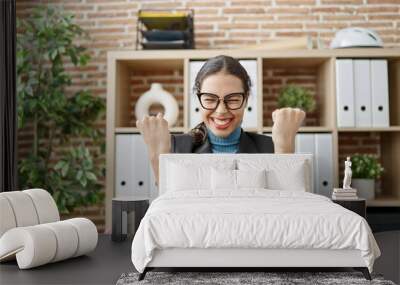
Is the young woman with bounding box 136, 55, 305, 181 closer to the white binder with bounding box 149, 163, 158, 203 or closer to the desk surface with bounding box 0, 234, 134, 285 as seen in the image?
the white binder with bounding box 149, 163, 158, 203

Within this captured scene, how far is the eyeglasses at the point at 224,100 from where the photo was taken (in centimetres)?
353

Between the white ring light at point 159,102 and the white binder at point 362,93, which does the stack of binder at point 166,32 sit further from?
the white binder at point 362,93

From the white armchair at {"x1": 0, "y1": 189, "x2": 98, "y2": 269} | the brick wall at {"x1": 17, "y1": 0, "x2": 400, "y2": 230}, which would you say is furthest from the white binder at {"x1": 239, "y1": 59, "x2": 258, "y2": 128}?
the white armchair at {"x1": 0, "y1": 189, "x2": 98, "y2": 269}

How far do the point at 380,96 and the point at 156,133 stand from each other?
1.82 m

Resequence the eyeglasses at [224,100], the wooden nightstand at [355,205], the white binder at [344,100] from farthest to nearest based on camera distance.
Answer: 1. the white binder at [344,100]
2. the eyeglasses at [224,100]
3. the wooden nightstand at [355,205]

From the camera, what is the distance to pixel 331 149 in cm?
A: 404

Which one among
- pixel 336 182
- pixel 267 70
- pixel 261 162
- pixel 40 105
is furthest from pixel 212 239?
pixel 267 70

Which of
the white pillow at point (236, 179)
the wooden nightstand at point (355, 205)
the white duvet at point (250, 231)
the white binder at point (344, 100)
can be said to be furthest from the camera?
the white binder at point (344, 100)

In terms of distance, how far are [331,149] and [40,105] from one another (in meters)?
2.31

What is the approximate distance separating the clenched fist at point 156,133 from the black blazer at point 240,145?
66 millimetres

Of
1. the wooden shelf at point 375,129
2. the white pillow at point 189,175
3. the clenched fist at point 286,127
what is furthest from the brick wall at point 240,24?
the white pillow at point 189,175

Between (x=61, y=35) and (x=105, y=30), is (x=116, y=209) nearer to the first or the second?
(x=61, y=35)

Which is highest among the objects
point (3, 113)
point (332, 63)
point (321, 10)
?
point (321, 10)

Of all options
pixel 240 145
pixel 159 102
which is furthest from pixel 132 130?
pixel 240 145
